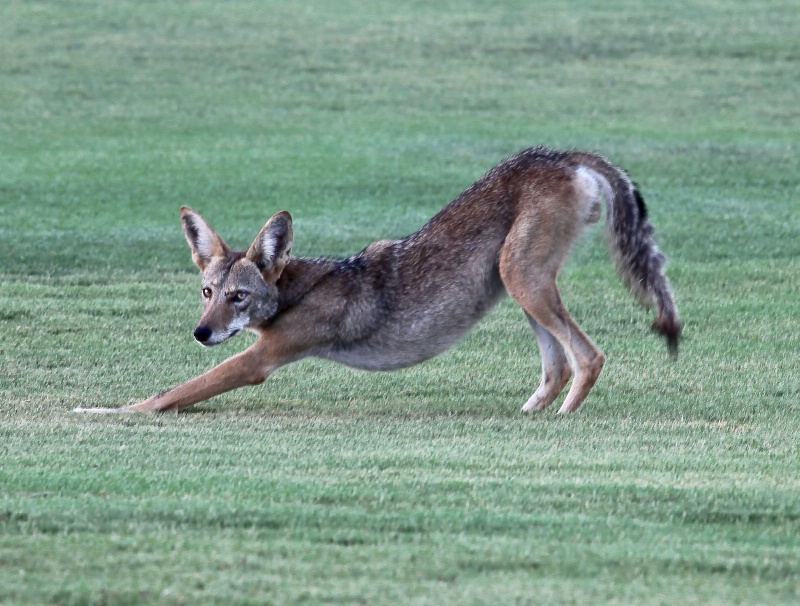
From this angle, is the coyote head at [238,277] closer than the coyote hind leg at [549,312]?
Yes

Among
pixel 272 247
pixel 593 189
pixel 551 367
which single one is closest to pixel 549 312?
pixel 551 367

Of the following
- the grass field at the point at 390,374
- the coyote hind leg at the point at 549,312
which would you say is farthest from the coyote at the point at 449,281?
the grass field at the point at 390,374

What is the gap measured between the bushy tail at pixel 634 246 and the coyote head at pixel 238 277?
1.90 m

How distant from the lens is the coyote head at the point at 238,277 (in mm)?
8438

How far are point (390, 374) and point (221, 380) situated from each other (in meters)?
1.61

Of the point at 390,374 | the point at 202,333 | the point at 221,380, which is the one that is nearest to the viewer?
the point at 202,333

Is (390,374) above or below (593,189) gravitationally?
below

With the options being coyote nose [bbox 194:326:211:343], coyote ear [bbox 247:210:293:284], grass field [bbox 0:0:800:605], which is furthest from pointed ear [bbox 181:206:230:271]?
grass field [bbox 0:0:800:605]

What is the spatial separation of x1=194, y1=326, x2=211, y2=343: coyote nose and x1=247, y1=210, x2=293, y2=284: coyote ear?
0.51 metres

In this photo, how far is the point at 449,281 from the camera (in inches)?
346

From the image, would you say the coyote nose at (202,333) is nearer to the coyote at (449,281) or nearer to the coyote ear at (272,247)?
the coyote at (449,281)

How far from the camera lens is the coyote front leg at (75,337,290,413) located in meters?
8.36

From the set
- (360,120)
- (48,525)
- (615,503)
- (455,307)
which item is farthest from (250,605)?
(360,120)

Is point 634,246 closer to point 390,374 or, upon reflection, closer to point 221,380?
point 390,374
